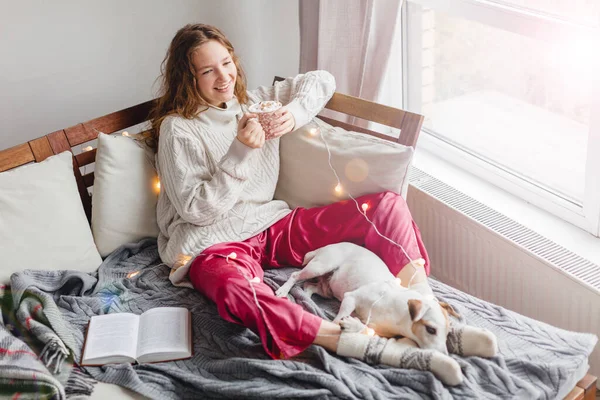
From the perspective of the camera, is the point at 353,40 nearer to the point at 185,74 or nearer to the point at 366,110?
the point at 366,110

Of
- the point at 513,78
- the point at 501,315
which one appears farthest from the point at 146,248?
the point at 513,78

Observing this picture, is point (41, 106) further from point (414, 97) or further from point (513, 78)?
point (513, 78)

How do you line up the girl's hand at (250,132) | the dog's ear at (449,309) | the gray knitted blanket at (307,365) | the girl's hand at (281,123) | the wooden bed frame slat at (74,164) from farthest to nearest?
the wooden bed frame slat at (74,164) → the girl's hand at (281,123) → the girl's hand at (250,132) → the dog's ear at (449,309) → the gray knitted blanket at (307,365)

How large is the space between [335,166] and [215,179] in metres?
0.38

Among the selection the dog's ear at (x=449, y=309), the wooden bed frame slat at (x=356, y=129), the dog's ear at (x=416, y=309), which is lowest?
the dog's ear at (x=449, y=309)

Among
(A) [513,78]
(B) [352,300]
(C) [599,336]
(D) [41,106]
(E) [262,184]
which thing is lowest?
(C) [599,336]

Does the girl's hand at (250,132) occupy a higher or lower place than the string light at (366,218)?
higher

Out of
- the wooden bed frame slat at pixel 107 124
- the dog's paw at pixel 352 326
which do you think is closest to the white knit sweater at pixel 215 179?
the wooden bed frame slat at pixel 107 124

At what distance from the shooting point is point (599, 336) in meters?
1.90

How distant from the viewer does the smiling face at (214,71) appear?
2051 millimetres

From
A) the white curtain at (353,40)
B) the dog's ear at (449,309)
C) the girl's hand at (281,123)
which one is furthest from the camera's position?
the white curtain at (353,40)

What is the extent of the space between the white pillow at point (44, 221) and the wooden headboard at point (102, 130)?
8cm

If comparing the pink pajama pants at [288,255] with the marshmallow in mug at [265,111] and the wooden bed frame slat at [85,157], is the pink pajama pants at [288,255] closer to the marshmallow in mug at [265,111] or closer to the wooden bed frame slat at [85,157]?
the marshmallow in mug at [265,111]

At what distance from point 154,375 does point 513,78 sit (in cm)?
145
